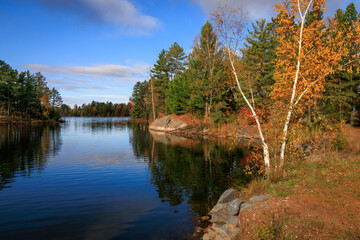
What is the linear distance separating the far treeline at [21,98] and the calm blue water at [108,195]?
2485 inches

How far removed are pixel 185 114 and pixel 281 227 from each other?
44971 mm

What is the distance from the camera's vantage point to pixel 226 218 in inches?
344

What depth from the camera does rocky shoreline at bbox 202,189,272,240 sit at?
7.88m

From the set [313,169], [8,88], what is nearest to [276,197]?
[313,169]

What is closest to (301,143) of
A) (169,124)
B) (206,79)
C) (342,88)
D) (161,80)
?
(342,88)

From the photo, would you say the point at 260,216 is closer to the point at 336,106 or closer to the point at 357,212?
the point at 357,212

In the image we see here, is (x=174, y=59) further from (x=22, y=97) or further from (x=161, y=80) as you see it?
(x=22, y=97)

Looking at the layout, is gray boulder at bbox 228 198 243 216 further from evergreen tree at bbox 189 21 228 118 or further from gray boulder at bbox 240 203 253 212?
evergreen tree at bbox 189 21 228 118

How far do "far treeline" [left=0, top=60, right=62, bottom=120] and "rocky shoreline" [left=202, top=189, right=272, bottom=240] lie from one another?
78.9 meters

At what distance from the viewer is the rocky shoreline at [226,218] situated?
25.9 feet

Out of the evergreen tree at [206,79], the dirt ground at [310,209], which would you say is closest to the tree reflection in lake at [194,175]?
the dirt ground at [310,209]

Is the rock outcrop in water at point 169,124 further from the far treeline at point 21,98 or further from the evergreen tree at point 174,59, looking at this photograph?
the far treeline at point 21,98

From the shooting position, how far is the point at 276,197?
344 inches

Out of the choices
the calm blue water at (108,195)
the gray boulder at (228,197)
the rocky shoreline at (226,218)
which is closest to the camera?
the rocky shoreline at (226,218)
